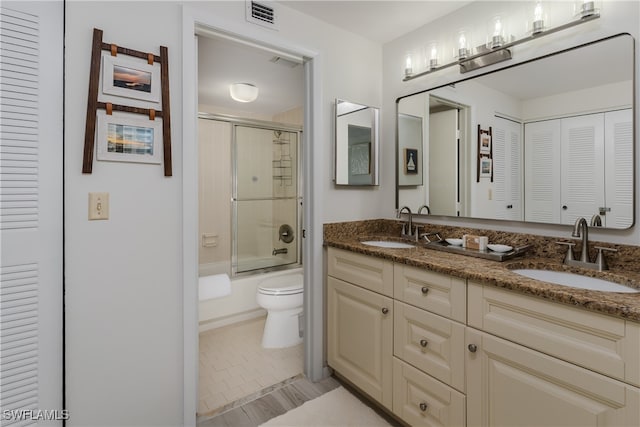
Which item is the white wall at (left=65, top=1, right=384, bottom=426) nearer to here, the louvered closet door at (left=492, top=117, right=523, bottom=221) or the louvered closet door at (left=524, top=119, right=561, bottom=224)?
the louvered closet door at (left=492, top=117, right=523, bottom=221)

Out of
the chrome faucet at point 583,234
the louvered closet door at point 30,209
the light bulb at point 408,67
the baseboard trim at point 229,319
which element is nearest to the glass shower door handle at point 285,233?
the baseboard trim at point 229,319

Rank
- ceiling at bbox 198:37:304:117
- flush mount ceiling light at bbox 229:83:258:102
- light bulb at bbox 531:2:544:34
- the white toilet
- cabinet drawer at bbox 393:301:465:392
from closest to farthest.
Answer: cabinet drawer at bbox 393:301:465:392, light bulb at bbox 531:2:544:34, ceiling at bbox 198:37:304:117, the white toilet, flush mount ceiling light at bbox 229:83:258:102

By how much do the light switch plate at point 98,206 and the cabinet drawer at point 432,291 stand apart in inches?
52.7

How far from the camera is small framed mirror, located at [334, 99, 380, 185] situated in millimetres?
2100

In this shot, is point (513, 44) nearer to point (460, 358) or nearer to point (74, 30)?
point (460, 358)

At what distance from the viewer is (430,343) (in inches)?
55.5

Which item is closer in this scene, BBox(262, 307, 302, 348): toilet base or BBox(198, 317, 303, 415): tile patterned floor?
BBox(198, 317, 303, 415): tile patterned floor

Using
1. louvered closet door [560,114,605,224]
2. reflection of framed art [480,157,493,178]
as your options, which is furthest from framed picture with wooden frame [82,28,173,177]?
louvered closet door [560,114,605,224]

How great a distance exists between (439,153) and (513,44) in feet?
2.20

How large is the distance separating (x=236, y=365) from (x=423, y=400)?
130 centimetres

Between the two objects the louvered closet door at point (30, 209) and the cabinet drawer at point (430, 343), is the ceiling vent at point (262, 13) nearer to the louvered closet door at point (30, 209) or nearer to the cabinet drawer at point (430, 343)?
the louvered closet door at point (30, 209)

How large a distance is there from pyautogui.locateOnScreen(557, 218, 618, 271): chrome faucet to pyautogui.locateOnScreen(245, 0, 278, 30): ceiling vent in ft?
5.95

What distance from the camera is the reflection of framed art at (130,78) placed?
135 centimetres

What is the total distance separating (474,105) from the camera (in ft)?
6.00
